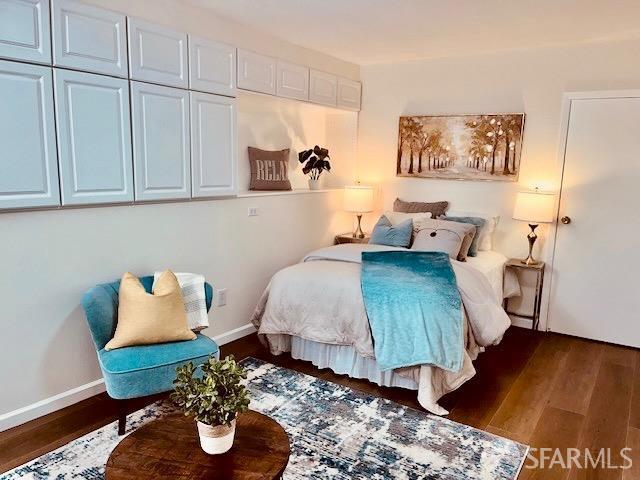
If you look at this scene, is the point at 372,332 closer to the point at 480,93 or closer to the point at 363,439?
the point at 363,439

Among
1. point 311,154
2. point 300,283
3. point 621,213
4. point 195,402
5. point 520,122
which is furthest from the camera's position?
point 311,154

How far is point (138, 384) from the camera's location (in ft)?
7.63

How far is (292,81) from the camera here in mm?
4078

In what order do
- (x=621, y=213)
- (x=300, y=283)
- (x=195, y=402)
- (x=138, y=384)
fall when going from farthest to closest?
(x=621, y=213) → (x=300, y=283) → (x=138, y=384) → (x=195, y=402)

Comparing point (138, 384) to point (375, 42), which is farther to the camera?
point (375, 42)

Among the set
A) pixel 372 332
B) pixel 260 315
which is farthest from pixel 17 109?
pixel 372 332

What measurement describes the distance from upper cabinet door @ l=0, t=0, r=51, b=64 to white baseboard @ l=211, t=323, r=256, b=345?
2.20 metres

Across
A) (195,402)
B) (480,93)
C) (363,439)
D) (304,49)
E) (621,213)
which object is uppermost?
(304,49)

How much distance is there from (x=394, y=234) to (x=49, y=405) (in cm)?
276

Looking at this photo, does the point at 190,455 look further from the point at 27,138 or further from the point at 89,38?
the point at 89,38

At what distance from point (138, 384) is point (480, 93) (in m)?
3.74

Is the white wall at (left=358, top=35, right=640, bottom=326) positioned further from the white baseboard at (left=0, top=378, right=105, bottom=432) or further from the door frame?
the white baseboard at (left=0, top=378, right=105, bottom=432)

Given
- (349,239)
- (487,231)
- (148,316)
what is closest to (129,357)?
(148,316)

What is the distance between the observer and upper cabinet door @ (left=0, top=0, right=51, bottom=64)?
2.27 meters
